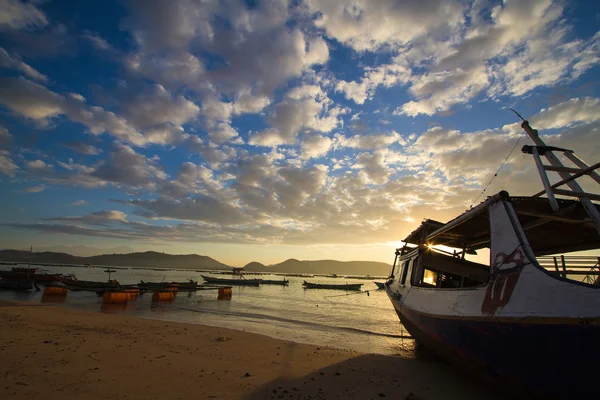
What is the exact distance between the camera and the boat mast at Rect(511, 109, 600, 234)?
22.9 ft

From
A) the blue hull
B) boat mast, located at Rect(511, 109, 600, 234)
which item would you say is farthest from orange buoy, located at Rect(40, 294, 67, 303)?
boat mast, located at Rect(511, 109, 600, 234)

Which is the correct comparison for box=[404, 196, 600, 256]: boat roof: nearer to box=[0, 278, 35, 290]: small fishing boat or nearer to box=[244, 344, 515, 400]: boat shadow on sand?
box=[244, 344, 515, 400]: boat shadow on sand

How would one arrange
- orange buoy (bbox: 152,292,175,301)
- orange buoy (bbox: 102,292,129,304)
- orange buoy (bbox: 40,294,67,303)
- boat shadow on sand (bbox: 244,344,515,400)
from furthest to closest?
orange buoy (bbox: 152,292,175,301) → orange buoy (bbox: 40,294,67,303) → orange buoy (bbox: 102,292,129,304) → boat shadow on sand (bbox: 244,344,515,400)

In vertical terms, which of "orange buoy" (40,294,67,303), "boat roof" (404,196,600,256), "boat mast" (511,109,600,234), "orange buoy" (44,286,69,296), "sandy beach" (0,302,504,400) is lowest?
"orange buoy" (40,294,67,303)

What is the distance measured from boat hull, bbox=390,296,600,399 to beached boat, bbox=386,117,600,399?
0.05 feet

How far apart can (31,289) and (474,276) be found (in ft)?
177

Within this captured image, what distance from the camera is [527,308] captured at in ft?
16.9

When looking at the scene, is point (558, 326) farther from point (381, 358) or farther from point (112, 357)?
point (112, 357)

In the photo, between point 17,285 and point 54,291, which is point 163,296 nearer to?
point 54,291

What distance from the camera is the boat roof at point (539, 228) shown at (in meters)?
7.40

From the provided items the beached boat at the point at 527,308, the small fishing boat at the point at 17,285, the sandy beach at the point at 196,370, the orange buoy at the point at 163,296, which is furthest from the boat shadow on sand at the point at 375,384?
the small fishing boat at the point at 17,285

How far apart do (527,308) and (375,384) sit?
16.9ft

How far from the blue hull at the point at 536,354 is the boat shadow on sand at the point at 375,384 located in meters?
1.33

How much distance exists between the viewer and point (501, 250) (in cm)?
644
